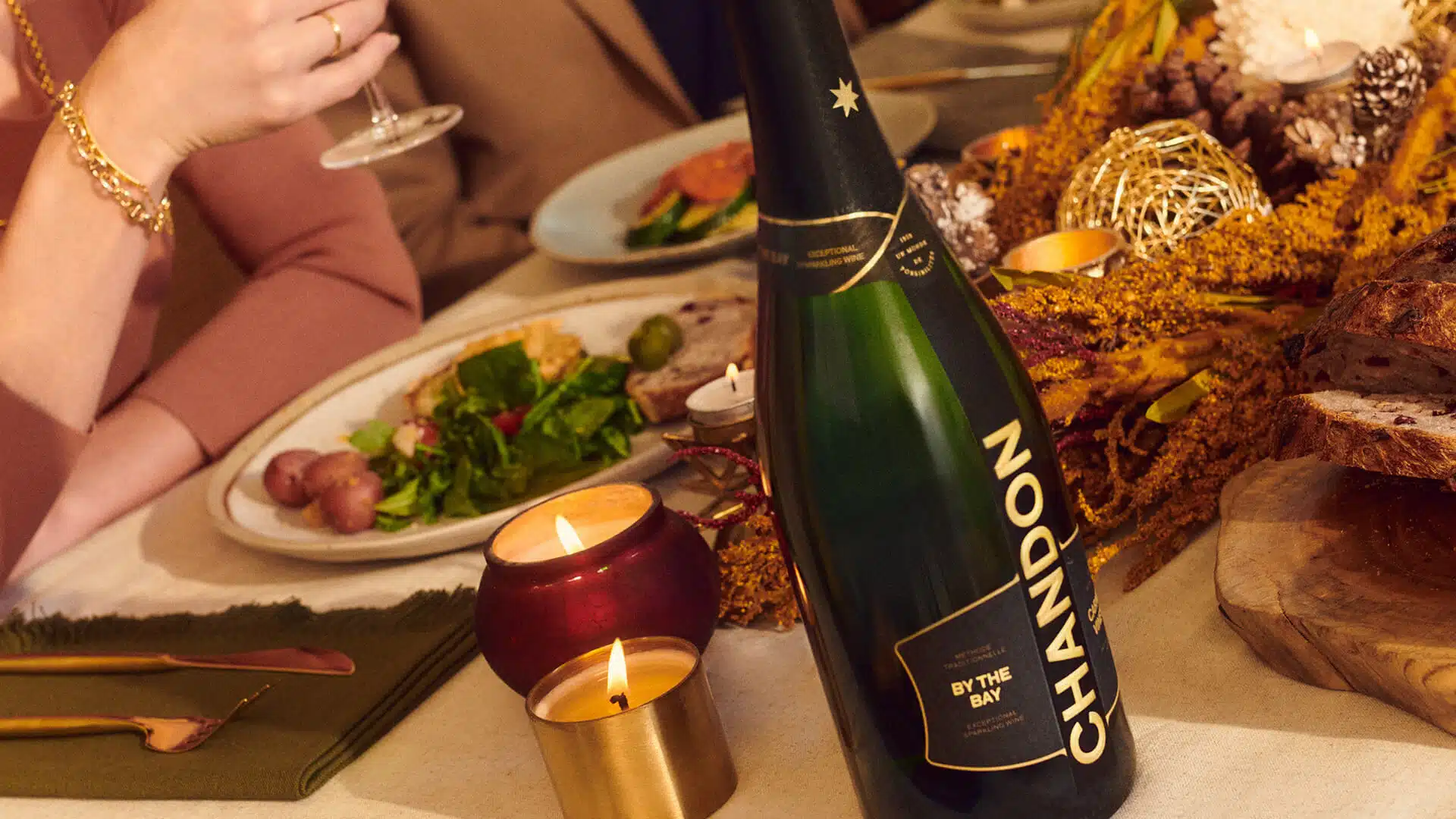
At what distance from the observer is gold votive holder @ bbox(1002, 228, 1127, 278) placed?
2.87ft

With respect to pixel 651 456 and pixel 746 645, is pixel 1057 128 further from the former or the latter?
pixel 746 645

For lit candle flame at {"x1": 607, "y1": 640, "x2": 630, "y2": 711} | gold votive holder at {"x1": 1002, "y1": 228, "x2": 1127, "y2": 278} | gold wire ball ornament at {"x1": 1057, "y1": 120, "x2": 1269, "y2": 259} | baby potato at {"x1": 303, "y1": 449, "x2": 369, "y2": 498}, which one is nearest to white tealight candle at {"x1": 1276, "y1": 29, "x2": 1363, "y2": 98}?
gold wire ball ornament at {"x1": 1057, "y1": 120, "x2": 1269, "y2": 259}

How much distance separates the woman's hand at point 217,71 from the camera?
3.66 ft

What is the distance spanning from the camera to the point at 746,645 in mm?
783

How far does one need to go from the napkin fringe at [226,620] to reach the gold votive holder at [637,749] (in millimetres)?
268

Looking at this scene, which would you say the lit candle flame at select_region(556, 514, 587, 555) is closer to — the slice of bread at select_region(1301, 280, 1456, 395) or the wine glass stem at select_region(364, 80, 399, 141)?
the slice of bread at select_region(1301, 280, 1456, 395)

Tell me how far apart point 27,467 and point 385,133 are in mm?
459

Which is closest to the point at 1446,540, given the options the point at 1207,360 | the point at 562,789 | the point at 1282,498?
the point at 1282,498

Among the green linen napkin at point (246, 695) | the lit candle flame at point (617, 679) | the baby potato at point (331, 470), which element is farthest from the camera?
the baby potato at point (331, 470)

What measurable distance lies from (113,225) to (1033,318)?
901 mm

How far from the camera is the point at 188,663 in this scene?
2.81 ft

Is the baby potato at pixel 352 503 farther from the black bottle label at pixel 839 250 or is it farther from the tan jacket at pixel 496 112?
the tan jacket at pixel 496 112

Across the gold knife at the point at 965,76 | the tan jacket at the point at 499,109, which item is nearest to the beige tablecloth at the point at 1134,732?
the gold knife at the point at 965,76

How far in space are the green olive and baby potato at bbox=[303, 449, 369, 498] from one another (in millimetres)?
265
